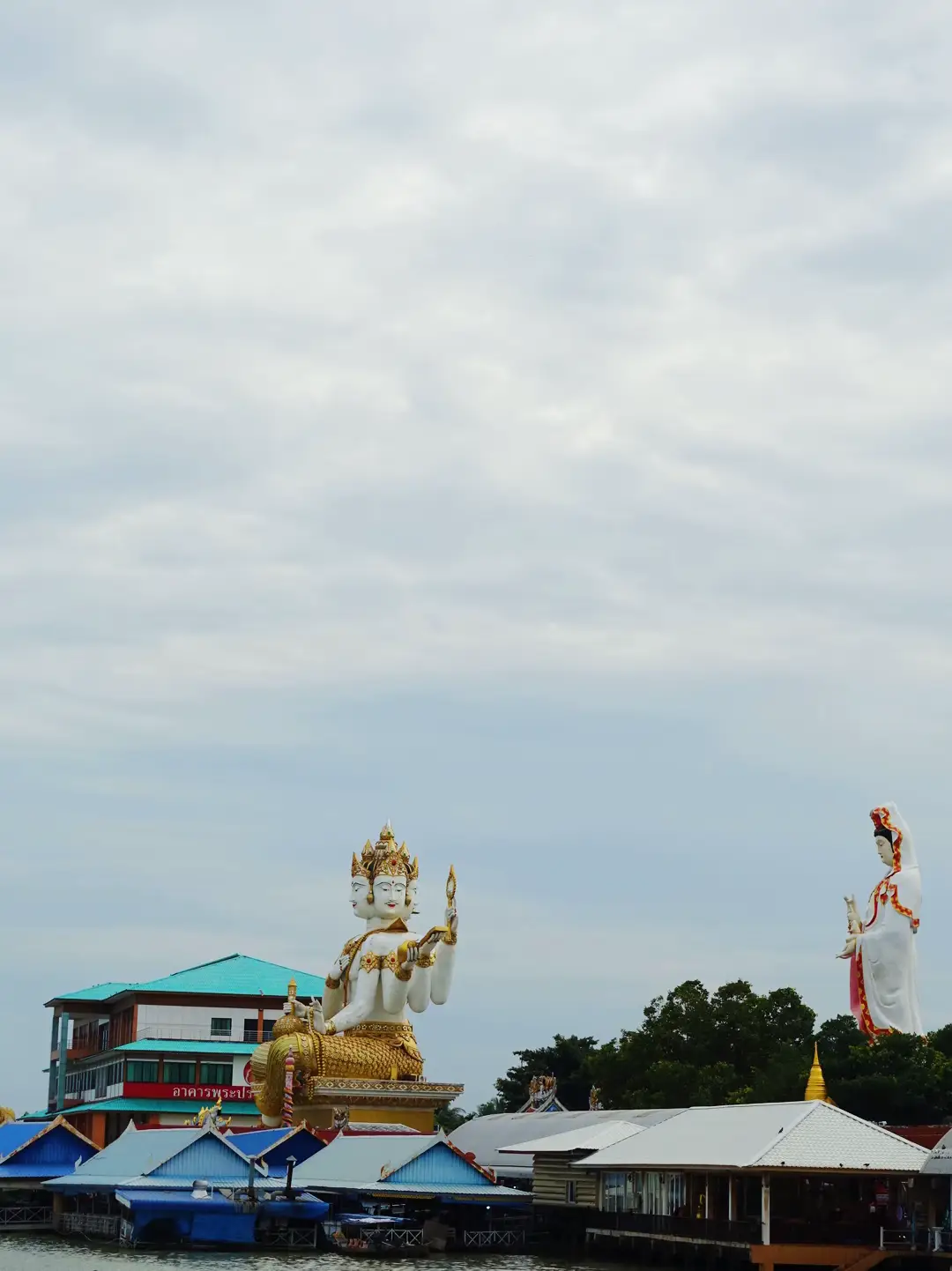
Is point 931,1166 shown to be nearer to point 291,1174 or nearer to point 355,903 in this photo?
point 291,1174

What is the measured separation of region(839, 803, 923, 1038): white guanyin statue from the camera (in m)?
44.6

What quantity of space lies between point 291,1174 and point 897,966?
606 inches

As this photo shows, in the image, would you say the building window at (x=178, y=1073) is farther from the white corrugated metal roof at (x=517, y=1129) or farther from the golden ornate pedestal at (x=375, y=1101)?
the golden ornate pedestal at (x=375, y=1101)

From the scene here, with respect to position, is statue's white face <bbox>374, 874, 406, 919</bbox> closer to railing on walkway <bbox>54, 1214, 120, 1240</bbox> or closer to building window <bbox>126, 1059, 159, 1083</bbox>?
railing on walkway <bbox>54, 1214, 120, 1240</bbox>

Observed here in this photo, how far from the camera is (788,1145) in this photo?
31.8 metres

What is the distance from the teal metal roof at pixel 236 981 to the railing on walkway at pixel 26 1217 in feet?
68.5

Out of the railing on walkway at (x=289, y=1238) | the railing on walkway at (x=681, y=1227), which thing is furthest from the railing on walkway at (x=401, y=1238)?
the railing on walkway at (x=681, y=1227)

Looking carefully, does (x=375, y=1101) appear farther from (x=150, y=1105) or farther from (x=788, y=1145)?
(x=150, y=1105)

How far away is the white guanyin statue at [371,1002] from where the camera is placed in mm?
44875

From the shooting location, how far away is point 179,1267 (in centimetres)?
3200

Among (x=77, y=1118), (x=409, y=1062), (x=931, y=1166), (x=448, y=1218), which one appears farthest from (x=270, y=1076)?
(x=77, y=1118)

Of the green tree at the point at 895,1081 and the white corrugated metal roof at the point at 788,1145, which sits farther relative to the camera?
the green tree at the point at 895,1081

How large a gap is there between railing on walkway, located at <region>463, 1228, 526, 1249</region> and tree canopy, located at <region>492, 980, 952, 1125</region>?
7387mm

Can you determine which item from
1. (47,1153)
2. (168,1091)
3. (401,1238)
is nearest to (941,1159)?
(401,1238)
